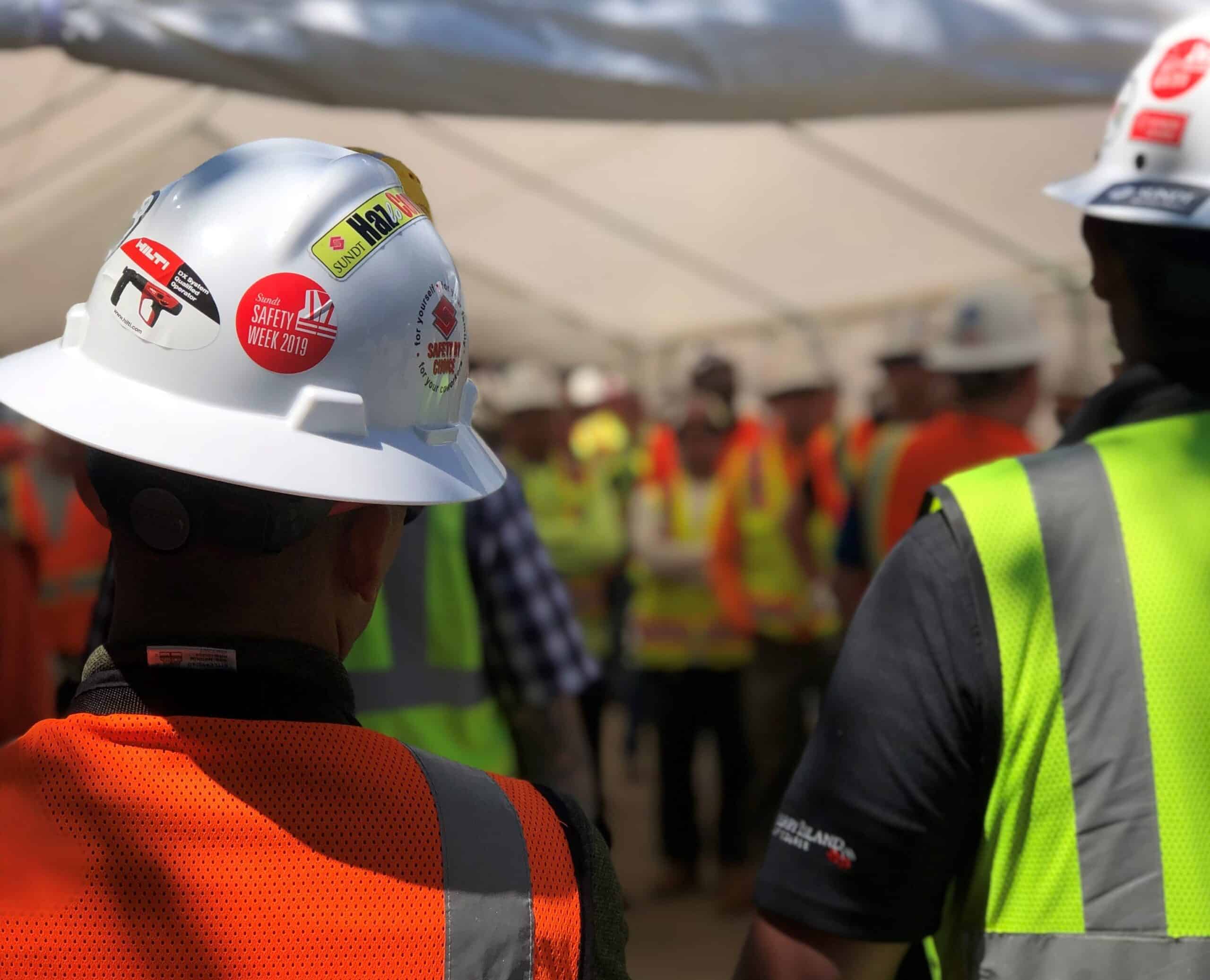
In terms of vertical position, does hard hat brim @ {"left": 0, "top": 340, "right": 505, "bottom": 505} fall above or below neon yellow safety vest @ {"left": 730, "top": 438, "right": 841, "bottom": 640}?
above

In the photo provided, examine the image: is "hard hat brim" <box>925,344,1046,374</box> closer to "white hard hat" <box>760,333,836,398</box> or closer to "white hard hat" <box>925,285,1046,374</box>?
"white hard hat" <box>925,285,1046,374</box>

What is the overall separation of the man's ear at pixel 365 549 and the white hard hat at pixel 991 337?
11.1 ft

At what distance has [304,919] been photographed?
0.96 m

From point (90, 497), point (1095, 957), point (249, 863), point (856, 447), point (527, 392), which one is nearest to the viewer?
point (249, 863)

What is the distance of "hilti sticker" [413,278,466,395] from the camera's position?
119 centimetres

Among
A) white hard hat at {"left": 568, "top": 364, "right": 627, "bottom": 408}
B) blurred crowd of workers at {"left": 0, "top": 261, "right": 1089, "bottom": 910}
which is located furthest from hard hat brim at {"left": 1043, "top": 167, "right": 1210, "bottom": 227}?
white hard hat at {"left": 568, "top": 364, "right": 627, "bottom": 408}

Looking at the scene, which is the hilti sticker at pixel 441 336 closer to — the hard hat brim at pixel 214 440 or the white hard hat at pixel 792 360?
the hard hat brim at pixel 214 440

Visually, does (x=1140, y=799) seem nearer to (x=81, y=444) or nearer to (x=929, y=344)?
(x=81, y=444)

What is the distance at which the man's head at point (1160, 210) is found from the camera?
1517 mm

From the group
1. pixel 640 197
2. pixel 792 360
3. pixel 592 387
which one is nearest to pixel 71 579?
pixel 640 197

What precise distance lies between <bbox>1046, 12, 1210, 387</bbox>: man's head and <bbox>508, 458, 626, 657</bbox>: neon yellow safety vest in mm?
5162

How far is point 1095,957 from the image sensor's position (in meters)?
1.32

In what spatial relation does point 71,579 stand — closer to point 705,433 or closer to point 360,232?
point 705,433

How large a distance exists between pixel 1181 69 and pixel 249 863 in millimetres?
1473
